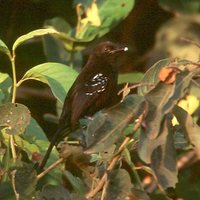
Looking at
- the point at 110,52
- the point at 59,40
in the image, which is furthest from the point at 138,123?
the point at 59,40

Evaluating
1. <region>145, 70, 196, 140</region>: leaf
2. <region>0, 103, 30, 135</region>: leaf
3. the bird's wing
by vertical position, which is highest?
<region>145, 70, 196, 140</region>: leaf

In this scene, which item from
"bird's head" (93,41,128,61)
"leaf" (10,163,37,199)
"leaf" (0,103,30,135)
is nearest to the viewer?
"leaf" (10,163,37,199)

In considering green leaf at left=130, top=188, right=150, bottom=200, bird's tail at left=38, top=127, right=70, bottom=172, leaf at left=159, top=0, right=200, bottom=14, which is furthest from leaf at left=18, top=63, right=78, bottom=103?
leaf at left=159, top=0, right=200, bottom=14

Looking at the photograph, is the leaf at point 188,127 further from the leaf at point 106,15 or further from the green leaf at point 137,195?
the leaf at point 106,15

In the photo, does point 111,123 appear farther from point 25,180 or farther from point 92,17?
point 92,17

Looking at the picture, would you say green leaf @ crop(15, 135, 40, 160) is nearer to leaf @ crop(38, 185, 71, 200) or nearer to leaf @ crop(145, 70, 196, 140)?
leaf @ crop(38, 185, 71, 200)

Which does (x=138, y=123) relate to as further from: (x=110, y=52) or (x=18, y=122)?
(x=110, y=52)
